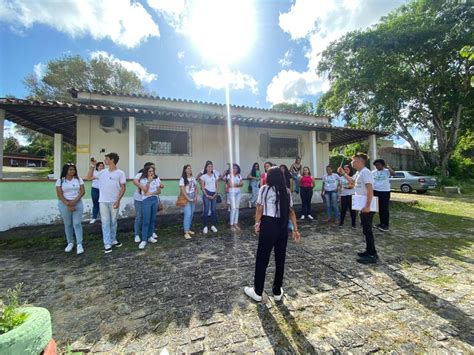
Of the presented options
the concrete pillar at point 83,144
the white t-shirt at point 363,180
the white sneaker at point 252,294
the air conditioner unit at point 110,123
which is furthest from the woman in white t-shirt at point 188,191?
the concrete pillar at point 83,144

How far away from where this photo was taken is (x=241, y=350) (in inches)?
76.1

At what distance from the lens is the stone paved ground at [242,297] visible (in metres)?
2.04

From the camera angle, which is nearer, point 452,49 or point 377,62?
point 452,49

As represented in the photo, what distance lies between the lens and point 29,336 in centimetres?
138

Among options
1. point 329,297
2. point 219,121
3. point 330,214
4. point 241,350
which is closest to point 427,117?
point 330,214

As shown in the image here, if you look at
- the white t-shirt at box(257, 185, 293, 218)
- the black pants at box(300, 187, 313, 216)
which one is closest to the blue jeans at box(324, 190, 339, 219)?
the black pants at box(300, 187, 313, 216)

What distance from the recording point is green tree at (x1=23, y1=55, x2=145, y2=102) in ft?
66.7

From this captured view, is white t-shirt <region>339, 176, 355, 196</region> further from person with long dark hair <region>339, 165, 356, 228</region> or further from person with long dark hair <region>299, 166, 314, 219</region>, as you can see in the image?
Answer: person with long dark hair <region>299, 166, 314, 219</region>

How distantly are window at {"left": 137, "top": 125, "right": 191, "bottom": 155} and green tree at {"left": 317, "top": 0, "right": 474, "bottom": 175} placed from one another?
13.9 meters

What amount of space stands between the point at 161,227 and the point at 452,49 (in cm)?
1996

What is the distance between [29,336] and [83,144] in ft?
25.0

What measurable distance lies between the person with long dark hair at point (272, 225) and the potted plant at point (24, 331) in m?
1.87

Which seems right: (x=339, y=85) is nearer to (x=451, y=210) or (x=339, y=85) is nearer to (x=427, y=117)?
(x=427, y=117)

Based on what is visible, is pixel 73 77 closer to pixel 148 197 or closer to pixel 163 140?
pixel 163 140
